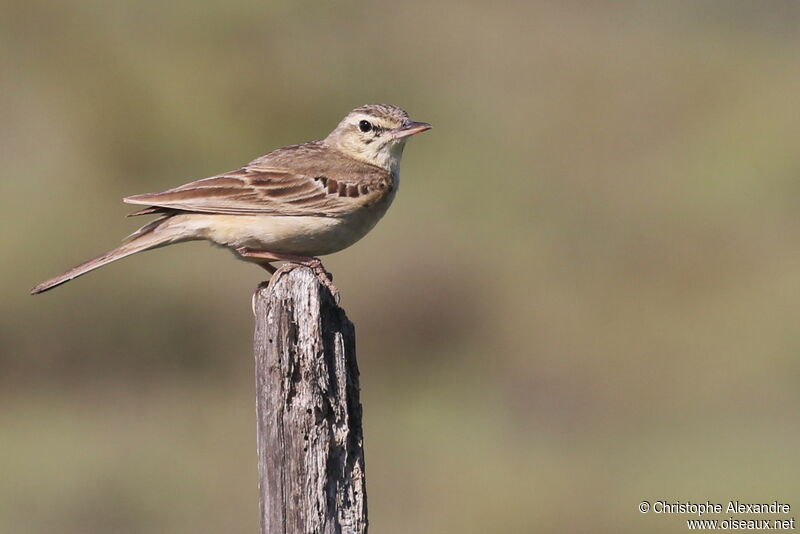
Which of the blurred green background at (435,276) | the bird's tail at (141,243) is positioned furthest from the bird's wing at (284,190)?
the blurred green background at (435,276)

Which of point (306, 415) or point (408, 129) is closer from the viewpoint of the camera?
point (306, 415)

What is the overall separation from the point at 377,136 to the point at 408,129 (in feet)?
0.83

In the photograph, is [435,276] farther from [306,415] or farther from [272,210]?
[306,415]

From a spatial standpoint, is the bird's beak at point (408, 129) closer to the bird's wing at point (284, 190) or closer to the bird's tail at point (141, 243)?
the bird's wing at point (284, 190)

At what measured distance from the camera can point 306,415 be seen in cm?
533

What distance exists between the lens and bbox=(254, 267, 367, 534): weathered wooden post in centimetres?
524

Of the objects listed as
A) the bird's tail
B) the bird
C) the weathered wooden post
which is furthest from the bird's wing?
the weathered wooden post

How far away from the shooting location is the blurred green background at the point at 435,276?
47.8 ft

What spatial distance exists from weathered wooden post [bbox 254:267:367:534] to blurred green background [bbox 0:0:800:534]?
8.13 meters

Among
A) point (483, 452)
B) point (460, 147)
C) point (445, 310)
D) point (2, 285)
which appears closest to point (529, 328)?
point (445, 310)

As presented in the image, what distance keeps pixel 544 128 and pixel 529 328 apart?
5670 millimetres

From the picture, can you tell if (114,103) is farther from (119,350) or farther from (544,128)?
(544,128)

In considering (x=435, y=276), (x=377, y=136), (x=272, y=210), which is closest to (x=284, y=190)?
(x=272, y=210)

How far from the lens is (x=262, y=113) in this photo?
786 inches
